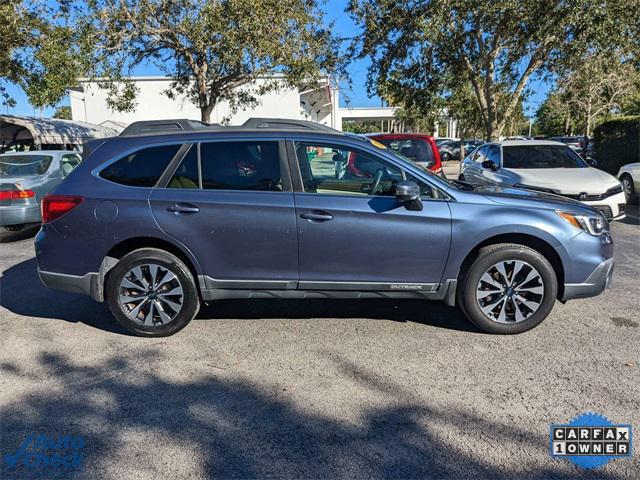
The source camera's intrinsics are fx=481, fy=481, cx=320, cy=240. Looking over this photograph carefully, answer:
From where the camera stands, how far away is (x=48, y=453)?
8.81 feet

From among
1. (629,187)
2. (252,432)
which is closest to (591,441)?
(252,432)

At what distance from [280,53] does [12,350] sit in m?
10.5

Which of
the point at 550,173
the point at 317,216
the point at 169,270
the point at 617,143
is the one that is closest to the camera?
the point at 317,216

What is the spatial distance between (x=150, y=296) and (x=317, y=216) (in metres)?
1.61

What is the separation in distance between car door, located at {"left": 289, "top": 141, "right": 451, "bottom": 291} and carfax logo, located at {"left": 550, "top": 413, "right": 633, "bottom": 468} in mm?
1536

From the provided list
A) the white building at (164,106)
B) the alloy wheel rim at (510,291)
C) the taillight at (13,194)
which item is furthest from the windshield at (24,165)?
Result: the white building at (164,106)

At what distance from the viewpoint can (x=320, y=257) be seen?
13.4ft

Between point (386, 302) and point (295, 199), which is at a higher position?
point (295, 199)

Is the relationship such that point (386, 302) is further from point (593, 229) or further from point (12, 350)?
point (12, 350)

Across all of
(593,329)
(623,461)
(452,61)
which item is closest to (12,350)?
(623,461)

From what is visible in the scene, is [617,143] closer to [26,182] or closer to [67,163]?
[67,163]

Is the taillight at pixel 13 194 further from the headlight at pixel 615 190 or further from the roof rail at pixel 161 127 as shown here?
the headlight at pixel 615 190

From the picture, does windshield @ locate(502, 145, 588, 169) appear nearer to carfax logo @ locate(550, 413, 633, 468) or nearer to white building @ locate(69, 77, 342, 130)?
carfax logo @ locate(550, 413, 633, 468)

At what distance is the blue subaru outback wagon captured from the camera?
13.2ft
